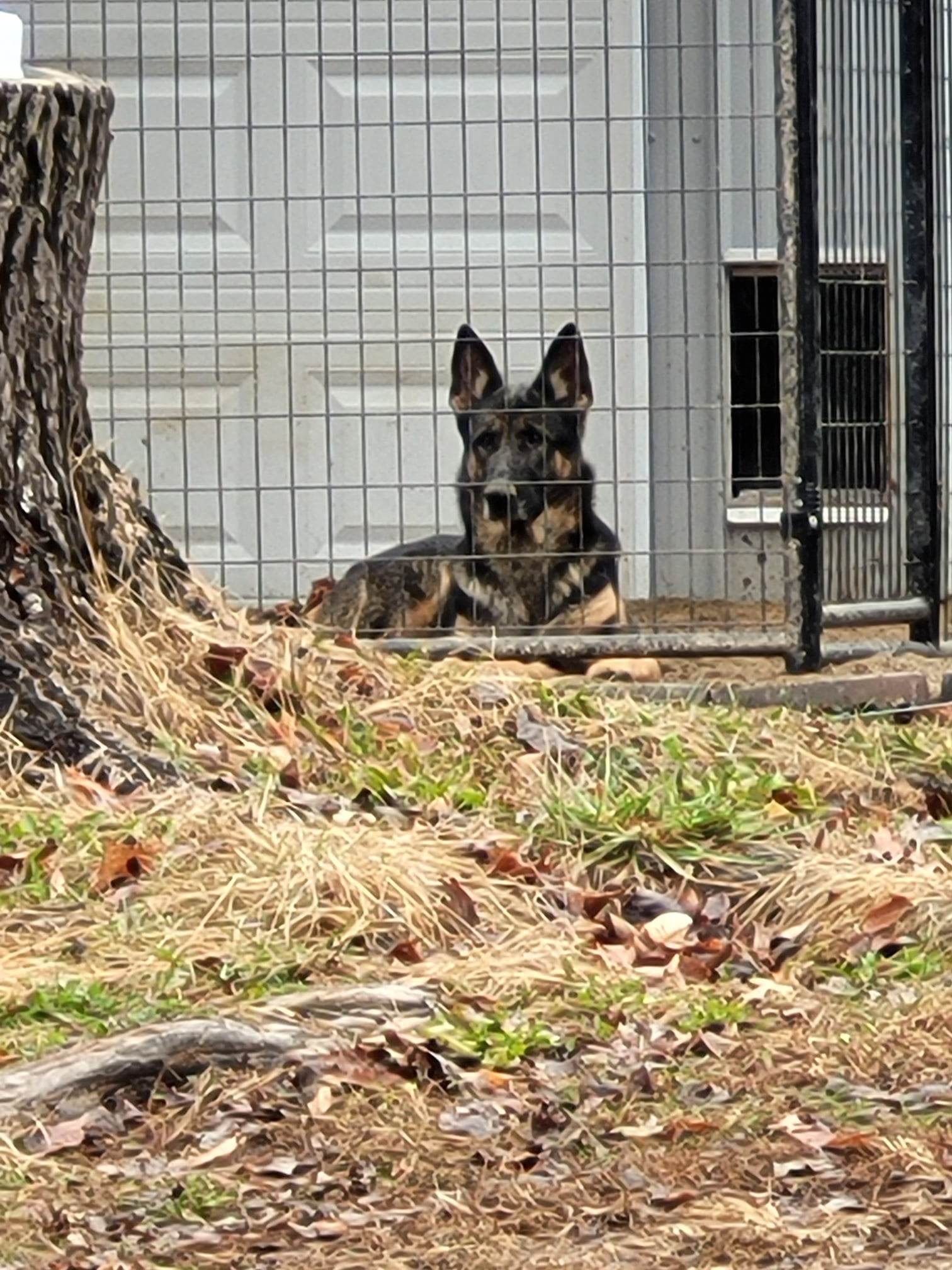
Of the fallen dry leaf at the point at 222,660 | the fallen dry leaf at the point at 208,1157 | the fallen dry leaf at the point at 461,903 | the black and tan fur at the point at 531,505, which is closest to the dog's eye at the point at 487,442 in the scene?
the black and tan fur at the point at 531,505

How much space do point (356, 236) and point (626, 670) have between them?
2460mm

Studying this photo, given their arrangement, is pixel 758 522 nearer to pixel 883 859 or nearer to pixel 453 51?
pixel 453 51

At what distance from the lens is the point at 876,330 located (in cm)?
717

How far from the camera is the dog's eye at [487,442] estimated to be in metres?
7.86

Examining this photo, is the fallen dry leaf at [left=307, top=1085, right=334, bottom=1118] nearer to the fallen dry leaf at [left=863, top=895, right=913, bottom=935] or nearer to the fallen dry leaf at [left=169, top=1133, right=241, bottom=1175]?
the fallen dry leaf at [left=169, top=1133, right=241, bottom=1175]

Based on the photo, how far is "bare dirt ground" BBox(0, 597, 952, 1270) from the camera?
3184 mm

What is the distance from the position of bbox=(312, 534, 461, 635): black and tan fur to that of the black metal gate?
1289mm

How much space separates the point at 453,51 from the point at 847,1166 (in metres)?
4.51

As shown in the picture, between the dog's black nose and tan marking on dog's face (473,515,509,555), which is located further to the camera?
tan marking on dog's face (473,515,509,555)

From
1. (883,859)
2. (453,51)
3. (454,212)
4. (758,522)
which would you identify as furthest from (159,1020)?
(454,212)

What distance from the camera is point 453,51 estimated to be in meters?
7.06

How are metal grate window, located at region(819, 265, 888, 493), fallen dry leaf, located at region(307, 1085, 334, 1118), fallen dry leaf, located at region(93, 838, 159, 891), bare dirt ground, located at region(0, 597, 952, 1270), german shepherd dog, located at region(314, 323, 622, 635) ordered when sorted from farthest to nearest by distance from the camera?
german shepherd dog, located at region(314, 323, 622, 635) → metal grate window, located at region(819, 265, 888, 493) → fallen dry leaf, located at region(93, 838, 159, 891) → fallen dry leaf, located at region(307, 1085, 334, 1118) → bare dirt ground, located at region(0, 597, 952, 1270)

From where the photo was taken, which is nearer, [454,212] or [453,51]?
[453,51]

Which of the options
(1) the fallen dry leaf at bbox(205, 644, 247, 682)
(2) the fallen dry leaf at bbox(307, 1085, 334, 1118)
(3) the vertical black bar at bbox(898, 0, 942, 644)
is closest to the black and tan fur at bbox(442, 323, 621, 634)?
(3) the vertical black bar at bbox(898, 0, 942, 644)
